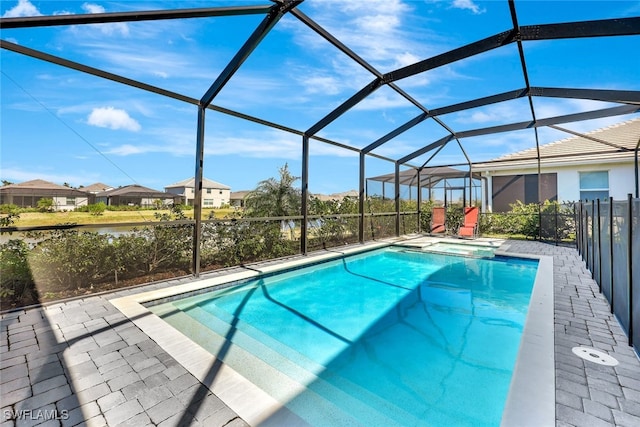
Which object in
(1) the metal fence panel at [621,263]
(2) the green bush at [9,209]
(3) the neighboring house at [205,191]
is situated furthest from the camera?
→ (3) the neighboring house at [205,191]

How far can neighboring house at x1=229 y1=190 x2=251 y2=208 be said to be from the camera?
6094 mm

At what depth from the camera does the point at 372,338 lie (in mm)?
3701

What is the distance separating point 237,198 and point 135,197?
2031 mm

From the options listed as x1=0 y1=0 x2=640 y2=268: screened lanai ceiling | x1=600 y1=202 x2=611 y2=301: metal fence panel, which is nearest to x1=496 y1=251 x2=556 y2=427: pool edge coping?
x1=600 y1=202 x2=611 y2=301: metal fence panel

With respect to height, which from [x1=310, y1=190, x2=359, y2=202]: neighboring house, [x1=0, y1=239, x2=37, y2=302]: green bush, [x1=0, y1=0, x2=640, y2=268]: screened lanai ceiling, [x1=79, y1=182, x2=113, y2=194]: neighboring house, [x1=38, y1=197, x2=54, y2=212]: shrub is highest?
[x1=0, y1=0, x2=640, y2=268]: screened lanai ceiling

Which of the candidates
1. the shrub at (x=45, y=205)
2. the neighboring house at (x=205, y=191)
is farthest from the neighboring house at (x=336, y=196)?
the shrub at (x=45, y=205)

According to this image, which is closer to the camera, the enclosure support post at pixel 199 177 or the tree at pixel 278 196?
the enclosure support post at pixel 199 177

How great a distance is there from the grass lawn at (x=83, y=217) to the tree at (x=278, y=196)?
215cm

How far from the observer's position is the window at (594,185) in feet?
36.4

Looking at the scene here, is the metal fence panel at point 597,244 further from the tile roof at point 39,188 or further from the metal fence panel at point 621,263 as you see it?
the tile roof at point 39,188

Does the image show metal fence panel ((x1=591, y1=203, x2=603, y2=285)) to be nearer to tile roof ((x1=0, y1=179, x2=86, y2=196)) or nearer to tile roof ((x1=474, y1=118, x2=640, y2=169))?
tile roof ((x1=474, y1=118, x2=640, y2=169))

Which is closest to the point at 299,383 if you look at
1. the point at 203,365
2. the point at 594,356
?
the point at 203,365

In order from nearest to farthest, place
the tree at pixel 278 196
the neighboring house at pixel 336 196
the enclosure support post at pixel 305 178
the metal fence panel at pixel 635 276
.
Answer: the metal fence panel at pixel 635 276 < the enclosure support post at pixel 305 178 < the tree at pixel 278 196 < the neighboring house at pixel 336 196

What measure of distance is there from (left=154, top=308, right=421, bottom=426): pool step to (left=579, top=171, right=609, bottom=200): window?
13.1 m
